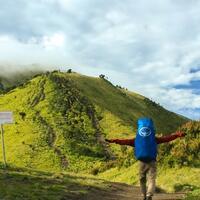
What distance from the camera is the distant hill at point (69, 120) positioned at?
2815 inches

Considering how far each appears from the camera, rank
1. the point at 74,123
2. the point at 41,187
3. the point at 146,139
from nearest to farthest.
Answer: the point at 146,139 < the point at 41,187 < the point at 74,123

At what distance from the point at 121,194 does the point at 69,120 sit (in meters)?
67.8

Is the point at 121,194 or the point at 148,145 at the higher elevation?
the point at 148,145

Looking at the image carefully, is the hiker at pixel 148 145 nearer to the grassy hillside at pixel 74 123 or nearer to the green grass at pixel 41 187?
the green grass at pixel 41 187

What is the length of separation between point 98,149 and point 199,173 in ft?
167

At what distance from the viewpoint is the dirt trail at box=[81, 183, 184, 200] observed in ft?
68.9

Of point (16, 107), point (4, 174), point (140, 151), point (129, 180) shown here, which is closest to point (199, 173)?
point (129, 180)

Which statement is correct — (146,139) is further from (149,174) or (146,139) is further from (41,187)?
(41,187)

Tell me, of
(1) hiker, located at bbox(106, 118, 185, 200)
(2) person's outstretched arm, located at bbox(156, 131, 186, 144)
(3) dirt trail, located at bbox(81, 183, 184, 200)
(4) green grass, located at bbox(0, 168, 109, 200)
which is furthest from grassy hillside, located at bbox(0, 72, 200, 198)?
(2) person's outstretched arm, located at bbox(156, 131, 186, 144)

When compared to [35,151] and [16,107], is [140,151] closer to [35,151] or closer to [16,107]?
[35,151]

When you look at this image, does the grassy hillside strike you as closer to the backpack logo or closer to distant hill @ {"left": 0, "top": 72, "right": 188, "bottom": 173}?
distant hill @ {"left": 0, "top": 72, "right": 188, "bottom": 173}

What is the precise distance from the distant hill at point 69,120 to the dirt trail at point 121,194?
31914 millimetres

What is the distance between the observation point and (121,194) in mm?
23328

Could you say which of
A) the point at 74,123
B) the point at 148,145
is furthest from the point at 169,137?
the point at 74,123
